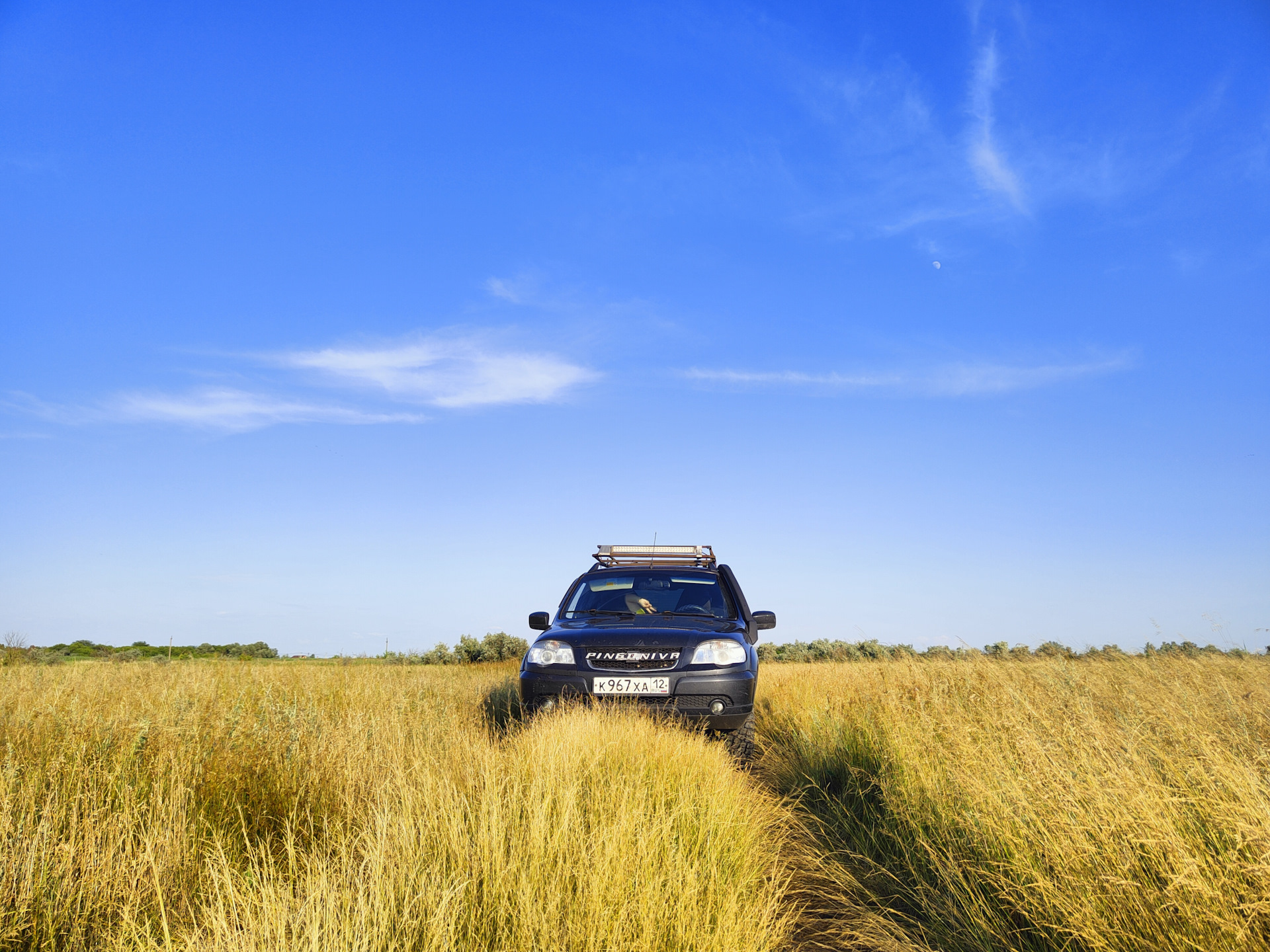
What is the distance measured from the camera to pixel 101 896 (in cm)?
294

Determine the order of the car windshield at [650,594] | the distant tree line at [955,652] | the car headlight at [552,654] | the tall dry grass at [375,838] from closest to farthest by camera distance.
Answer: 1. the tall dry grass at [375,838]
2. the car headlight at [552,654]
3. the car windshield at [650,594]
4. the distant tree line at [955,652]

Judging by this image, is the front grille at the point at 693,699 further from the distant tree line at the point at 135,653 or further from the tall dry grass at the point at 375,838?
the distant tree line at the point at 135,653

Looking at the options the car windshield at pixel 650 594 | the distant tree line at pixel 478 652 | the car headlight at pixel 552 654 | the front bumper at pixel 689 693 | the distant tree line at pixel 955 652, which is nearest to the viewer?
the front bumper at pixel 689 693

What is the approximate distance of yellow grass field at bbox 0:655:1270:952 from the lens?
101 inches

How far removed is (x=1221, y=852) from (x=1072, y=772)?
2.45 feet

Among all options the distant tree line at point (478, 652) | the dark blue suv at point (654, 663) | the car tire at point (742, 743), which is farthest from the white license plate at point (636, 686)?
the distant tree line at point (478, 652)

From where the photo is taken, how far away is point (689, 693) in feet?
20.9

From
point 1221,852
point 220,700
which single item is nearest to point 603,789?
point 1221,852

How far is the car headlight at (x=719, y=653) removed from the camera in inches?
257

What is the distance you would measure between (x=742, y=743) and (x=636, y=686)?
4.16 feet

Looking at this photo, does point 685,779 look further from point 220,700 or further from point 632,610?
point 220,700

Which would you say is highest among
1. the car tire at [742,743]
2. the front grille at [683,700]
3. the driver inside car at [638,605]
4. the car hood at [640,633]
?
the driver inside car at [638,605]

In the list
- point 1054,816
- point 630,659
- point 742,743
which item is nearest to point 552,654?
point 630,659

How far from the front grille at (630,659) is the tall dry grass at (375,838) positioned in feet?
2.17
